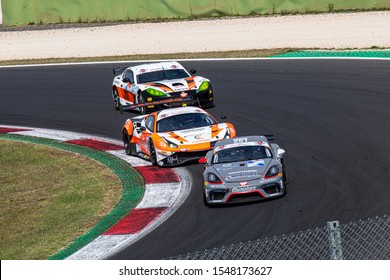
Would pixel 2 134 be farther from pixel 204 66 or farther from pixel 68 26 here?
pixel 68 26

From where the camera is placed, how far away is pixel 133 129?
78.6 ft

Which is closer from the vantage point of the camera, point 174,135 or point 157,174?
point 157,174

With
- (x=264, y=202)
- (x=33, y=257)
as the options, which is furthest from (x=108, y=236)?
(x=264, y=202)

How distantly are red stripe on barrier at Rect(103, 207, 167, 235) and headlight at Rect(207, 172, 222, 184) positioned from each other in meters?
0.98

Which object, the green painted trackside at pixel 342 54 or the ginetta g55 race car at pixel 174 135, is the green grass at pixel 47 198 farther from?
the green painted trackside at pixel 342 54

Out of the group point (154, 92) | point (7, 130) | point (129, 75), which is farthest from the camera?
point (129, 75)

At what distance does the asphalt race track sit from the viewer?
57.4 feet


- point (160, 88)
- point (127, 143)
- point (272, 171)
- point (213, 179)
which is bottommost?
point (127, 143)

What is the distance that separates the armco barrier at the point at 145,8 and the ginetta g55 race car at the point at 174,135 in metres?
17.8

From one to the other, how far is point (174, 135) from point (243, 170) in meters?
3.70

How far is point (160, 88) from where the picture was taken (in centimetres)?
2800

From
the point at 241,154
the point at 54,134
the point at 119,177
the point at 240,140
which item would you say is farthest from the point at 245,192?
the point at 54,134

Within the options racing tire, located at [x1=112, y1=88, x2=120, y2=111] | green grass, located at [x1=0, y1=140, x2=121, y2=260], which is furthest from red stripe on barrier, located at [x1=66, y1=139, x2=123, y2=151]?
racing tire, located at [x1=112, y1=88, x2=120, y2=111]

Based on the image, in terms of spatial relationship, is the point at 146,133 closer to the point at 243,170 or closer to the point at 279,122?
the point at 279,122
